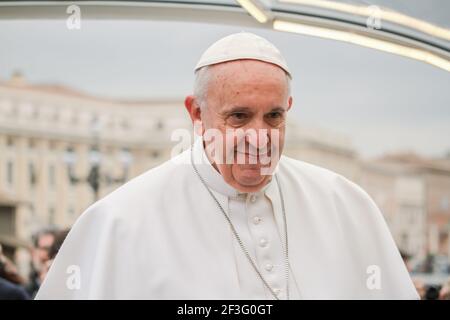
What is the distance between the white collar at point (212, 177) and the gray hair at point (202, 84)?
0.18 m

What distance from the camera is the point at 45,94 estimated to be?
2300cm

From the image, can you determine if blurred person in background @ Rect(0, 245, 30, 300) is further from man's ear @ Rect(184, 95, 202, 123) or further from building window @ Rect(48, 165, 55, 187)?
building window @ Rect(48, 165, 55, 187)

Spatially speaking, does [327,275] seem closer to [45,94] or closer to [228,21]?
[228,21]

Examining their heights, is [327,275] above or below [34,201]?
below

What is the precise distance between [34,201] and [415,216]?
13.2 m

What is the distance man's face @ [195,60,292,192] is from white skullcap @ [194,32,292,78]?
1.0 inches

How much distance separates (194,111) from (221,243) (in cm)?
43

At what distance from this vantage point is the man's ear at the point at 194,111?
2.42 m

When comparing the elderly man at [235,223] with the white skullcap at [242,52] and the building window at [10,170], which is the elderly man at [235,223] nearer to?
the white skullcap at [242,52]

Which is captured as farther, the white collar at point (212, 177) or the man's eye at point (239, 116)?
the white collar at point (212, 177)

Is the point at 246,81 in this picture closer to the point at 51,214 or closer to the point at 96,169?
the point at 96,169

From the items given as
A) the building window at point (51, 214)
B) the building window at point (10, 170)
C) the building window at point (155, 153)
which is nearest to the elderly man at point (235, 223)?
the building window at point (155, 153)
